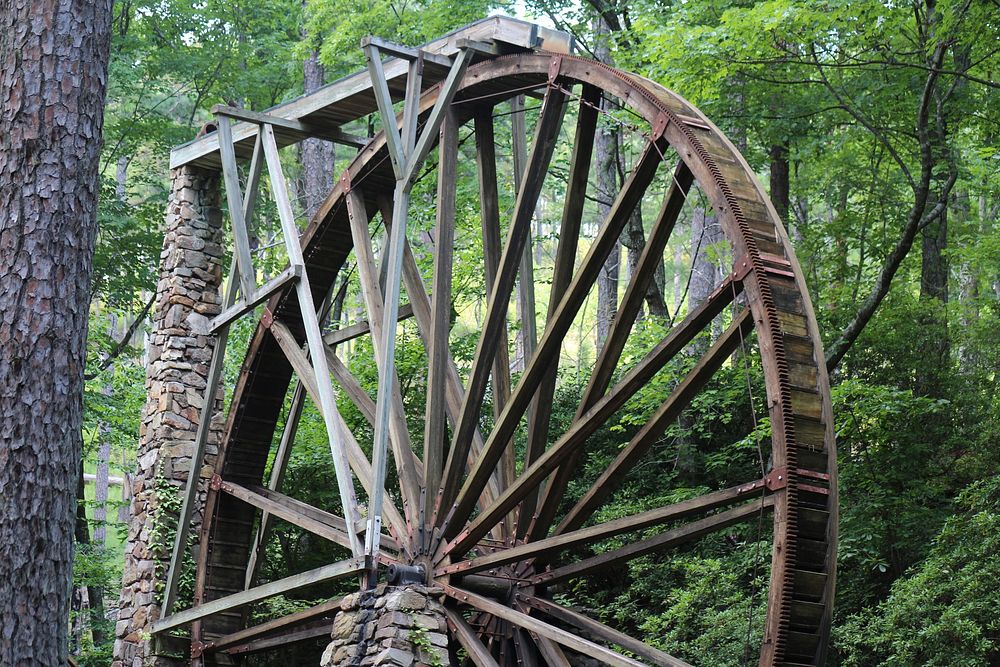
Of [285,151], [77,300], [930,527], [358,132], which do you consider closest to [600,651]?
[77,300]

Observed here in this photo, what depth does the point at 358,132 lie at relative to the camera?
1853cm

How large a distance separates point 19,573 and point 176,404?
16.7ft

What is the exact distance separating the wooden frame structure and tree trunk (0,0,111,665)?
228 centimetres

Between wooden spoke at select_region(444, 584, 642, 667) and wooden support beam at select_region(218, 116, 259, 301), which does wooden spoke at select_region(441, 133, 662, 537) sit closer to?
wooden spoke at select_region(444, 584, 642, 667)

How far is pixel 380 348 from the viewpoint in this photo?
27.0 ft

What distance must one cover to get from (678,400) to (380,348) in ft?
8.50

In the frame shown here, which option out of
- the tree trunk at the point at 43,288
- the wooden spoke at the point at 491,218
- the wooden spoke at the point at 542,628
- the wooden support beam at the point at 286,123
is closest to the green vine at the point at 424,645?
the wooden spoke at the point at 542,628

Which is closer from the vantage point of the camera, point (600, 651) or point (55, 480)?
A: point (55, 480)

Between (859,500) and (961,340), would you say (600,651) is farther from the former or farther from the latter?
(961,340)

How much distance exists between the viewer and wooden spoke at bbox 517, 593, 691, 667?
21.0ft

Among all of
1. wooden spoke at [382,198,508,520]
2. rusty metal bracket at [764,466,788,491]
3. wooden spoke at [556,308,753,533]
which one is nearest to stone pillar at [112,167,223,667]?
wooden spoke at [382,198,508,520]

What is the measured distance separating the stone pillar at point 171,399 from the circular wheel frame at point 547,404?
1.38 feet

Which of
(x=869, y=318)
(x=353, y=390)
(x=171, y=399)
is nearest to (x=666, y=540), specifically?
(x=353, y=390)

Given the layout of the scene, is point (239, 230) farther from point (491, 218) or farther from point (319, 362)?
point (491, 218)
